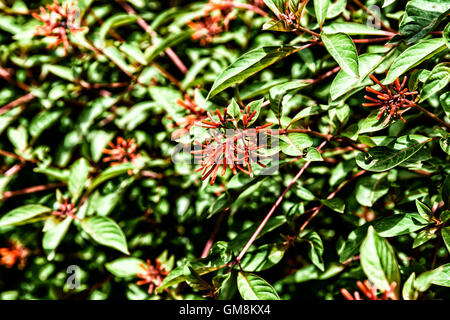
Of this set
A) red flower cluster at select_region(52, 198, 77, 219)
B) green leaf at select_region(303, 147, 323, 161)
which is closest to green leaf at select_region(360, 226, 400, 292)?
green leaf at select_region(303, 147, 323, 161)

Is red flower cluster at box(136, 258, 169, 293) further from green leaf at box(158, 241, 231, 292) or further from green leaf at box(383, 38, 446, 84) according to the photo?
green leaf at box(383, 38, 446, 84)

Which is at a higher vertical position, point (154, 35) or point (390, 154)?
point (154, 35)

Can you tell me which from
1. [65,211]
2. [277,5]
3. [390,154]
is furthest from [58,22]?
[390,154]

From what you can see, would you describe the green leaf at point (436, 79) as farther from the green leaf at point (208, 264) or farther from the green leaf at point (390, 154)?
the green leaf at point (208, 264)

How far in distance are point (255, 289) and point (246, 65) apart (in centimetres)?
62

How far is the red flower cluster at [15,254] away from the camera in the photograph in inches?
63.8

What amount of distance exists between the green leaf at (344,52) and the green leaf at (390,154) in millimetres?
233

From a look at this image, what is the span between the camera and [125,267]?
1.44 metres

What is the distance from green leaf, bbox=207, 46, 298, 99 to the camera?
923 millimetres

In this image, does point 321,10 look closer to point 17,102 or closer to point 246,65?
point 246,65

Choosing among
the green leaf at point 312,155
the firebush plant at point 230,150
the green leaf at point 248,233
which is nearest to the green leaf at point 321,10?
the firebush plant at point 230,150

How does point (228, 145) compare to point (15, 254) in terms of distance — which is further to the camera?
point (15, 254)
